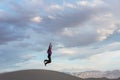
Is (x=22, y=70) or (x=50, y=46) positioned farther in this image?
(x=22, y=70)

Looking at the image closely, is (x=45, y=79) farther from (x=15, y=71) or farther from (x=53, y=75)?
(x=15, y=71)

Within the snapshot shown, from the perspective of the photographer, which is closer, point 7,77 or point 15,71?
point 7,77

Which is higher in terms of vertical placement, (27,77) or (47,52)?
(47,52)

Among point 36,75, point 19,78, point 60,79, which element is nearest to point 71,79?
point 60,79

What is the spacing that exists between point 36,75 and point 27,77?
1532mm

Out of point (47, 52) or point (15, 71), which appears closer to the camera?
point (47, 52)

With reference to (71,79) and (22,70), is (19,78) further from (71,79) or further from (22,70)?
(71,79)

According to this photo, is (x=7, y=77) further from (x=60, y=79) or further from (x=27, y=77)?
(x=60, y=79)

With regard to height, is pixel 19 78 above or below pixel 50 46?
below

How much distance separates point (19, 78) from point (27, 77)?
0.91 meters

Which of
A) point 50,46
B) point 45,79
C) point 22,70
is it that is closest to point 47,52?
point 50,46

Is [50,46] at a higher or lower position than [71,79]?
higher

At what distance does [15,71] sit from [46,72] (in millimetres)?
3775

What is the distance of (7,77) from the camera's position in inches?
1315
